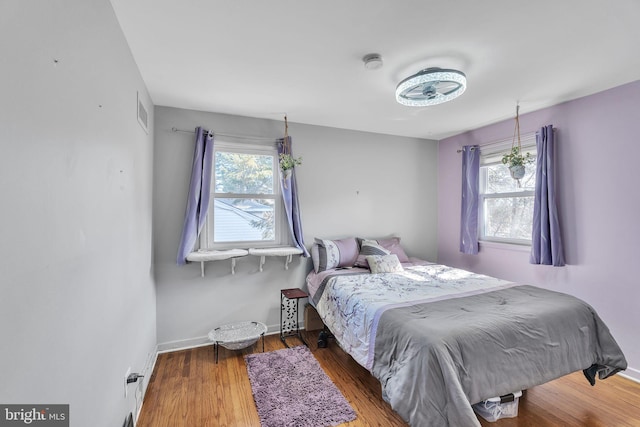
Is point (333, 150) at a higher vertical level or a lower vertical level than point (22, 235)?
higher

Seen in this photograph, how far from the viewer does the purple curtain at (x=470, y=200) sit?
3.71 m

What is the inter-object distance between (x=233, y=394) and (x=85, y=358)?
1.41 meters

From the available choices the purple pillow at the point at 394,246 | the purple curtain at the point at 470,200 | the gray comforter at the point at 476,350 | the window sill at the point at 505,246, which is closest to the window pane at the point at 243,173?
the purple pillow at the point at 394,246

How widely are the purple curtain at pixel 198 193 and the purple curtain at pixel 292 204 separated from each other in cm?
81

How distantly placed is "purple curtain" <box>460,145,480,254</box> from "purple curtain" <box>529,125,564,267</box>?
0.77 meters

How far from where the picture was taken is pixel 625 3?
1478 millimetres

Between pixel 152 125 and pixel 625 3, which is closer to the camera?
pixel 625 3

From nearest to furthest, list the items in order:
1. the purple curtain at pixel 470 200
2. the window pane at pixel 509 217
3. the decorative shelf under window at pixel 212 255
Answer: the decorative shelf under window at pixel 212 255, the window pane at pixel 509 217, the purple curtain at pixel 470 200

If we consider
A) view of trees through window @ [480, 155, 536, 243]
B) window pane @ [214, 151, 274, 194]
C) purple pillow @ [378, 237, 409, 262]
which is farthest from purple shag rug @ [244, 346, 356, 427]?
view of trees through window @ [480, 155, 536, 243]

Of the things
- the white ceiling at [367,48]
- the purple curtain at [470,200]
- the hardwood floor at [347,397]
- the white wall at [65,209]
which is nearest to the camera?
the white wall at [65,209]

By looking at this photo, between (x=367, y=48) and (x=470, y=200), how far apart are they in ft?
8.87

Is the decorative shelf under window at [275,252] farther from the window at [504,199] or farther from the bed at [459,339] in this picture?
the window at [504,199]

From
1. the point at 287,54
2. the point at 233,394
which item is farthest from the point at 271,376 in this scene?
the point at 287,54

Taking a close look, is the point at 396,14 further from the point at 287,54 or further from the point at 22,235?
the point at 22,235
